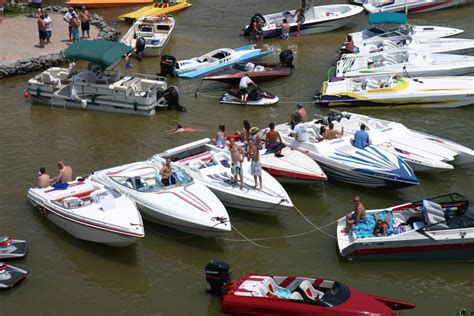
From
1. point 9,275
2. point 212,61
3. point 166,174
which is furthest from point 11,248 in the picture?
point 212,61

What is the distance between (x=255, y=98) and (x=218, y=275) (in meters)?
12.9

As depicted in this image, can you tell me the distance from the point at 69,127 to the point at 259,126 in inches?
267

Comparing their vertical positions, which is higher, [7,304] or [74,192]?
[74,192]

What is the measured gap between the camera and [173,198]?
20016 mm

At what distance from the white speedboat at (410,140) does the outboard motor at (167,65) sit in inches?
353

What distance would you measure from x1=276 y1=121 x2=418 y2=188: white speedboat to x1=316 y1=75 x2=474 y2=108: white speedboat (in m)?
5.06

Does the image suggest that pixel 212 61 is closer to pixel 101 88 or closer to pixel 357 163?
pixel 101 88

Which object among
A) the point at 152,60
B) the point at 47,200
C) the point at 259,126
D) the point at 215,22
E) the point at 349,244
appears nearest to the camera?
the point at 349,244

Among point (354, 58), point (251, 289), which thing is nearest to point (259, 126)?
point (354, 58)

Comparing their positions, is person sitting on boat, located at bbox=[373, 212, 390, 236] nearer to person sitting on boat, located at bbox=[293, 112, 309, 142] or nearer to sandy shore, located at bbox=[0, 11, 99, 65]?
person sitting on boat, located at bbox=[293, 112, 309, 142]

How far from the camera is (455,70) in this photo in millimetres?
29609

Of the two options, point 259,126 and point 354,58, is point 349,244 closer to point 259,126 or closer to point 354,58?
point 259,126

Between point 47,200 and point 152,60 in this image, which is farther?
point 152,60

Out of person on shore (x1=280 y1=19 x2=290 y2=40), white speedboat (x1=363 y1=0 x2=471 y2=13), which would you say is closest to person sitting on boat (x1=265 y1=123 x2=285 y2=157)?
person on shore (x1=280 y1=19 x2=290 y2=40)
